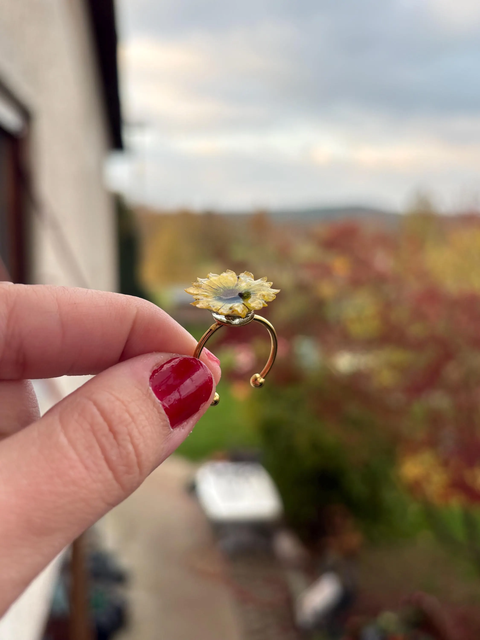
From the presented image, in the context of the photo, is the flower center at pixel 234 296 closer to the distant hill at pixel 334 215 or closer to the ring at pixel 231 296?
the ring at pixel 231 296

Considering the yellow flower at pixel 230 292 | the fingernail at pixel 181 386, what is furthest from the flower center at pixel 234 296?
the fingernail at pixel 181 386

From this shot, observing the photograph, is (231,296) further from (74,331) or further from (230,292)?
(74,331)

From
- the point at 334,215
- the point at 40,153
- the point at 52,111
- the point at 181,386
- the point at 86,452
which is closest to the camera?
the point at 86,452

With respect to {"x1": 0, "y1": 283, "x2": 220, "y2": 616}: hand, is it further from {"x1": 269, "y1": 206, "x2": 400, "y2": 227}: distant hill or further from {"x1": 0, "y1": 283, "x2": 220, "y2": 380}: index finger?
{"x1": 269, "y1": 206, "x2": 400, "y2": 227}: distant hill

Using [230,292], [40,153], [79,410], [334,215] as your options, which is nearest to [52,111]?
[40,153]

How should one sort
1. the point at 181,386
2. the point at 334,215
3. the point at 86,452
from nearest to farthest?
1. the point at 86,452
2. the point at 181,386
3. the point at 334,215

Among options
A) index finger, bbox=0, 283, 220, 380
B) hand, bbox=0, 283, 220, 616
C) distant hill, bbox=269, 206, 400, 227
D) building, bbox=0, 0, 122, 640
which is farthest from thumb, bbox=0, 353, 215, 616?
distant hill, bbox=269, 206, 400, 227
